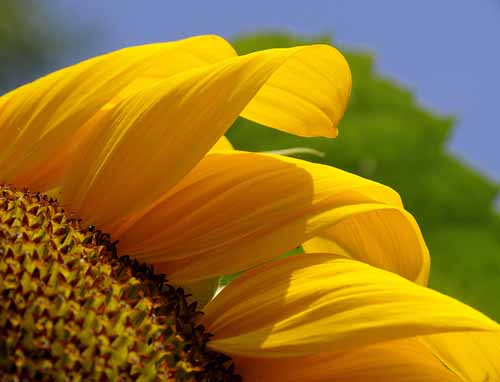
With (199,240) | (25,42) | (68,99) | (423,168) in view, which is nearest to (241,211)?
(199,240)

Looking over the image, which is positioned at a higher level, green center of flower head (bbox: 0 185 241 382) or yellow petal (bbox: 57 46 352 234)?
yellow petal (bbox: 57 46 352 234)

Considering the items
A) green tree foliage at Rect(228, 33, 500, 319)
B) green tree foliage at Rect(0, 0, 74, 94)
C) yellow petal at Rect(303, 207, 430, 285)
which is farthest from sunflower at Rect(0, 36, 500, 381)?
green tree foliage at Rect(0, 0, 74, 94)

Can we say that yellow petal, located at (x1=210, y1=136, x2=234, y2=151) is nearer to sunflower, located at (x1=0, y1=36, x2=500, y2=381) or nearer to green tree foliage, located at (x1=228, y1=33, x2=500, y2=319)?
sunflower, located at (x1=0, y1=36, x2=500, y2=381)

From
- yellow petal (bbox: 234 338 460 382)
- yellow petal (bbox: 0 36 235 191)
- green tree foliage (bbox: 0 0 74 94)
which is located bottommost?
green tree foliage (bbox: 0 0 74 94)

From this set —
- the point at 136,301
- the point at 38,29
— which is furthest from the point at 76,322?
the point at 38,29

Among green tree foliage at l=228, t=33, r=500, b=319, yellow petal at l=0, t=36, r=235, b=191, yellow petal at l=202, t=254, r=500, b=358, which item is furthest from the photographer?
green tree foliage at l=228, t=33, r=500, b=319

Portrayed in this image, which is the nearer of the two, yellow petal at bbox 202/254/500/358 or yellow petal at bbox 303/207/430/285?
yellow petal at bbox 202/254/500/358

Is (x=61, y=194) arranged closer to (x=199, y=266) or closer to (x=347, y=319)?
(x=199, y=266)
